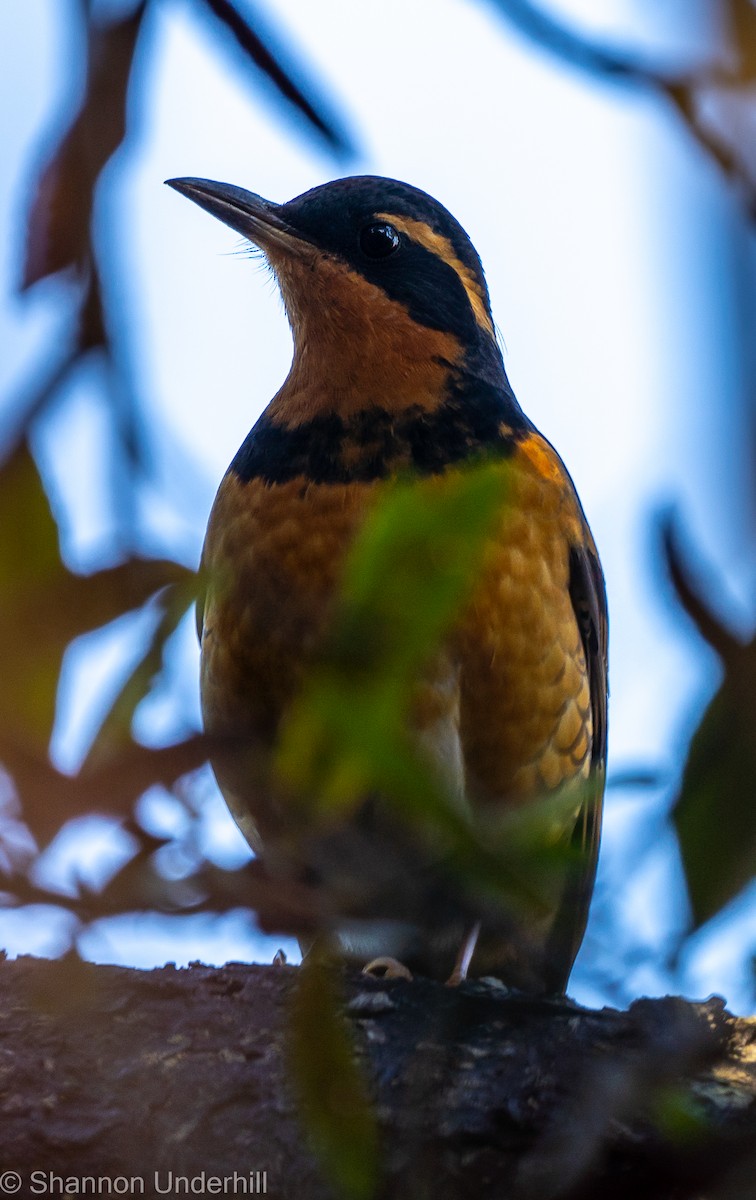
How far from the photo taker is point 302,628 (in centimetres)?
437

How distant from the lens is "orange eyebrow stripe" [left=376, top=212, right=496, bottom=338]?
568cm

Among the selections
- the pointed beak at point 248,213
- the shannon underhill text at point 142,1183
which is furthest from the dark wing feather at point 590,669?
the shannon underhill text at point 142,1183

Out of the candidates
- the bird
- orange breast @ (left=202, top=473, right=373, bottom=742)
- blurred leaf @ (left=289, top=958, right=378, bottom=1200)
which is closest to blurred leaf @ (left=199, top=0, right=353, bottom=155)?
blurred leaf @ (left=289, top=958, right=378, bottom=1200)

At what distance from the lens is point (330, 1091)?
5.84ft

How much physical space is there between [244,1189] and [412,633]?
2.12 meters

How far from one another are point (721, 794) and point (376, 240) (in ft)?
14.0

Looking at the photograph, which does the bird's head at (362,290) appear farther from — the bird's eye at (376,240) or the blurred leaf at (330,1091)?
the blurred leaf at (330,1091)

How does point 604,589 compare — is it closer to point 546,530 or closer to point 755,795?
point 546,530

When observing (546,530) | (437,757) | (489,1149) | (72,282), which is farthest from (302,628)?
(72,282)

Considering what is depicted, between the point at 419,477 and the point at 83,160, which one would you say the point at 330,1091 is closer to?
the point at 83,160

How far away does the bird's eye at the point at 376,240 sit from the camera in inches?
220

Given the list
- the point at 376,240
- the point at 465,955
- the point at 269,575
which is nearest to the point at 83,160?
the point at 269,575

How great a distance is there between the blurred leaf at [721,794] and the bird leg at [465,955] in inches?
143

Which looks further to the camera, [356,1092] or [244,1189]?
[244,1189]
